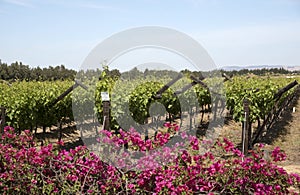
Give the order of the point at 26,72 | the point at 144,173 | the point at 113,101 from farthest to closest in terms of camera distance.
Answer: the point at 26,72 < the point at 113,101 < the point at 144,173

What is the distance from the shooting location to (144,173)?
3.98m

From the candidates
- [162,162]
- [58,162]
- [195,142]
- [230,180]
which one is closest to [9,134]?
[58,162]

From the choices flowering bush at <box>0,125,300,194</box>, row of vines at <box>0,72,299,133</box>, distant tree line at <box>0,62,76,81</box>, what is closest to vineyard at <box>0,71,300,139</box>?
row of vines at <box>0,72,299,133</box>

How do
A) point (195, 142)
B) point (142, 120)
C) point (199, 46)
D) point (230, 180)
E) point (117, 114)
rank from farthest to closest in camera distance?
point (142, 120)
point (117, 114)
point (199, 46)
point (195, 142)
point (230, 180)

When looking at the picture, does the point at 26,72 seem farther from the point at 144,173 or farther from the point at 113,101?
the point at 144,173

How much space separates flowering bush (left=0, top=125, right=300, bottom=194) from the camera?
3.85 meters

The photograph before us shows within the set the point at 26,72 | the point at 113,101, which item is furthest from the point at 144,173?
the point at 26,72

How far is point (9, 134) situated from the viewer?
15.5ft

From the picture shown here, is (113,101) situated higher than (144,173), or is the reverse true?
(113,101)

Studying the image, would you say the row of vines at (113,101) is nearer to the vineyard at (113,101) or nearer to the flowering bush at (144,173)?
the vineyard at (113,101)

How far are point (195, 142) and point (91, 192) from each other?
4.48 feet

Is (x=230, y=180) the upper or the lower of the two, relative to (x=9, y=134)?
lower

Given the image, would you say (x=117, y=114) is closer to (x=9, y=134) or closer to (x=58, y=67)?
(x=9, y=134)

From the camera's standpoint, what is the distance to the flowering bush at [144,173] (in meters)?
3.85
